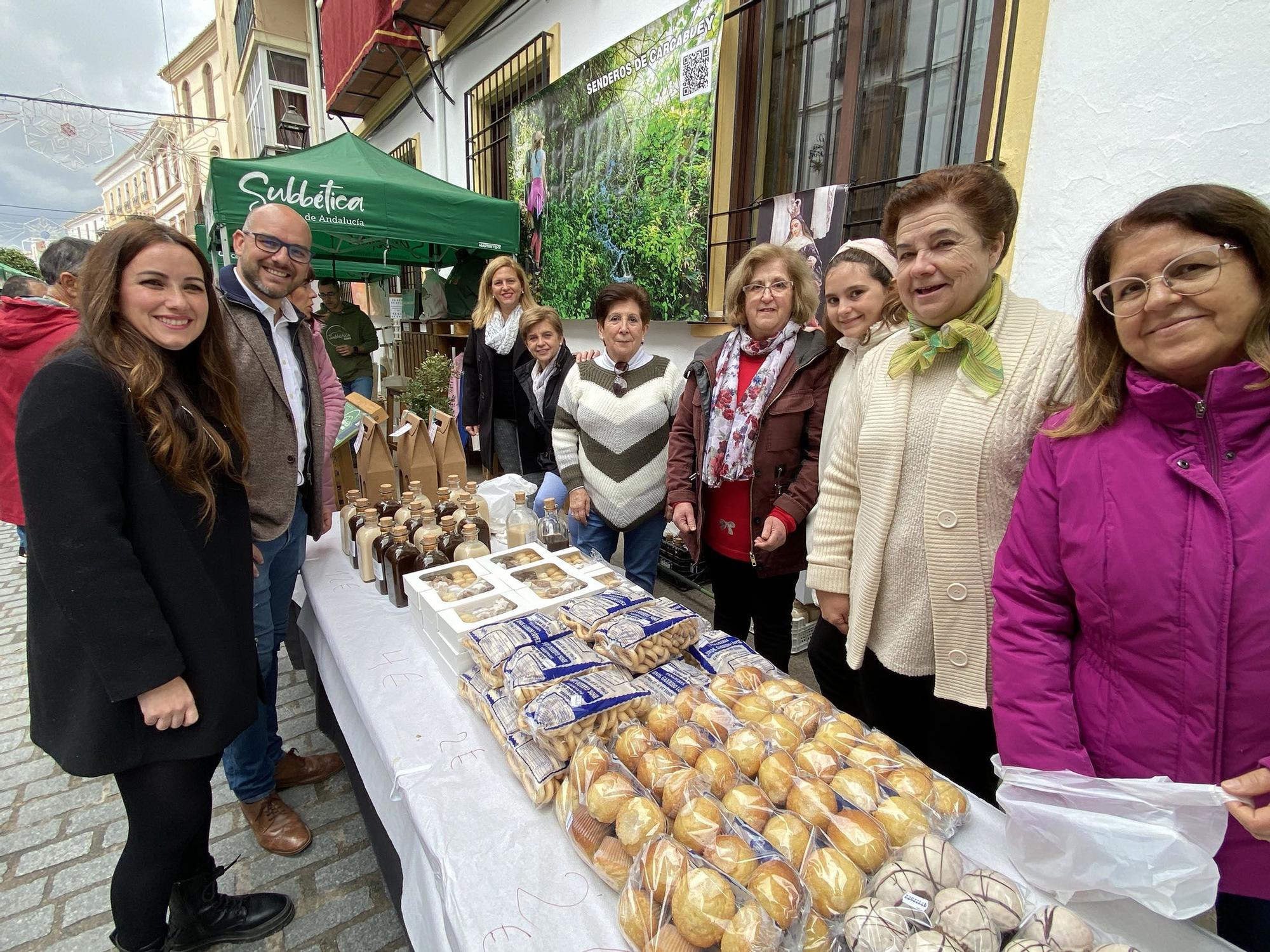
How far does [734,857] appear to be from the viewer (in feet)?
2.93

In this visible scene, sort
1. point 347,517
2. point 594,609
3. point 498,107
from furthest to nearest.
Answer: point 498,107
point 347,517
point 594,609

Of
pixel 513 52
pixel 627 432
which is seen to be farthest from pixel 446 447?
pixel 513 52

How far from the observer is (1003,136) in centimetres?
250

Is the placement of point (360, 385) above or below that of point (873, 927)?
above

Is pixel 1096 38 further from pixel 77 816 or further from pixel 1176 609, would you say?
pixel 77 816

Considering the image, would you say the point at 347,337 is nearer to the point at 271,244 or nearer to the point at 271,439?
the point at 271,244

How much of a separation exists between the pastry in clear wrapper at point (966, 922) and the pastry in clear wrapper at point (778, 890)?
19cm

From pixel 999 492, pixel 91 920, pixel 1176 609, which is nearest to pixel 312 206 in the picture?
pixel 91 920

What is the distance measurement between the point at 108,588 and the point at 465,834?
2.73 feet

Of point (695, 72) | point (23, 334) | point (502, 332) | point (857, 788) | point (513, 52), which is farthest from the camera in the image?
point (513, 52)

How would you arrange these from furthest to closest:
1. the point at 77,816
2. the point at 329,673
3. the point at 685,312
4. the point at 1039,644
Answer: the point at 685,312, the point at 77,816, the point at 329,673, the point at 1039,644

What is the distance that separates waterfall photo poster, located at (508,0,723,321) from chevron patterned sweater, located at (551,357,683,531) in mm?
1839

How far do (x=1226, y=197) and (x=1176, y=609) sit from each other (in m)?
0.62

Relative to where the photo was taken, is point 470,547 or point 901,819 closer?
point 901,819
